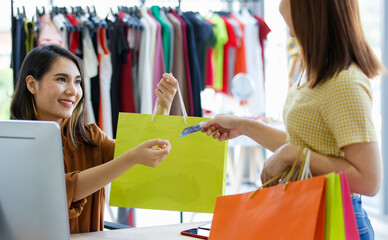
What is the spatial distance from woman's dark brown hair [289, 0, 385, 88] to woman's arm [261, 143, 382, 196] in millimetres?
162

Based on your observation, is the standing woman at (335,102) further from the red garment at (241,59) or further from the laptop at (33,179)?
the red garment at (241,59)

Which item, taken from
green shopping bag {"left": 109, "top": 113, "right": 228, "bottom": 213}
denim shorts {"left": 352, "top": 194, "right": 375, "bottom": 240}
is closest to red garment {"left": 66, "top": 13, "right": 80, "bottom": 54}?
green shopping bag {"left": 109, "top": 113, "right": 228, "bottom": 213}

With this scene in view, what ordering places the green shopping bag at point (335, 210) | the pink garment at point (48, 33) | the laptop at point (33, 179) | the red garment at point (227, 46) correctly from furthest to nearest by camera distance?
the red garment at point (227, 46) → the pink garment at point (48, 33) → the laptop at point (33, 179) → the green shopping bag at point (335, 210)

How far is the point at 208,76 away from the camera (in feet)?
12.1

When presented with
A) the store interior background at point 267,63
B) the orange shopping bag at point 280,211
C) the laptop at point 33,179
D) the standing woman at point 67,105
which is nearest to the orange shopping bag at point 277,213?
the orange shopping bag at point 280,211

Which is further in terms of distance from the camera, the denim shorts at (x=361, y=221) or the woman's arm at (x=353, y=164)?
the denim shorts at (x=361, y=221)

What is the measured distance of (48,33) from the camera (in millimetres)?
3068

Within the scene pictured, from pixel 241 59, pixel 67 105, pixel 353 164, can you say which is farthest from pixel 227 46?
pixel 353 164

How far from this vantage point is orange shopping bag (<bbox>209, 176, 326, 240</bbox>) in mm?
863

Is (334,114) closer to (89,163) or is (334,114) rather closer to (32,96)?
(89,163)

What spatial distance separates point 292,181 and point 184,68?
8.17ft

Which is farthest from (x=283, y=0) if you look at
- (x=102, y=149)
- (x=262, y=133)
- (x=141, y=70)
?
(x=141, y=70)

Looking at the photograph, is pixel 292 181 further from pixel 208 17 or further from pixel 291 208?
pixel 208 17

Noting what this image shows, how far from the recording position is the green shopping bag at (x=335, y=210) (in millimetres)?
850
